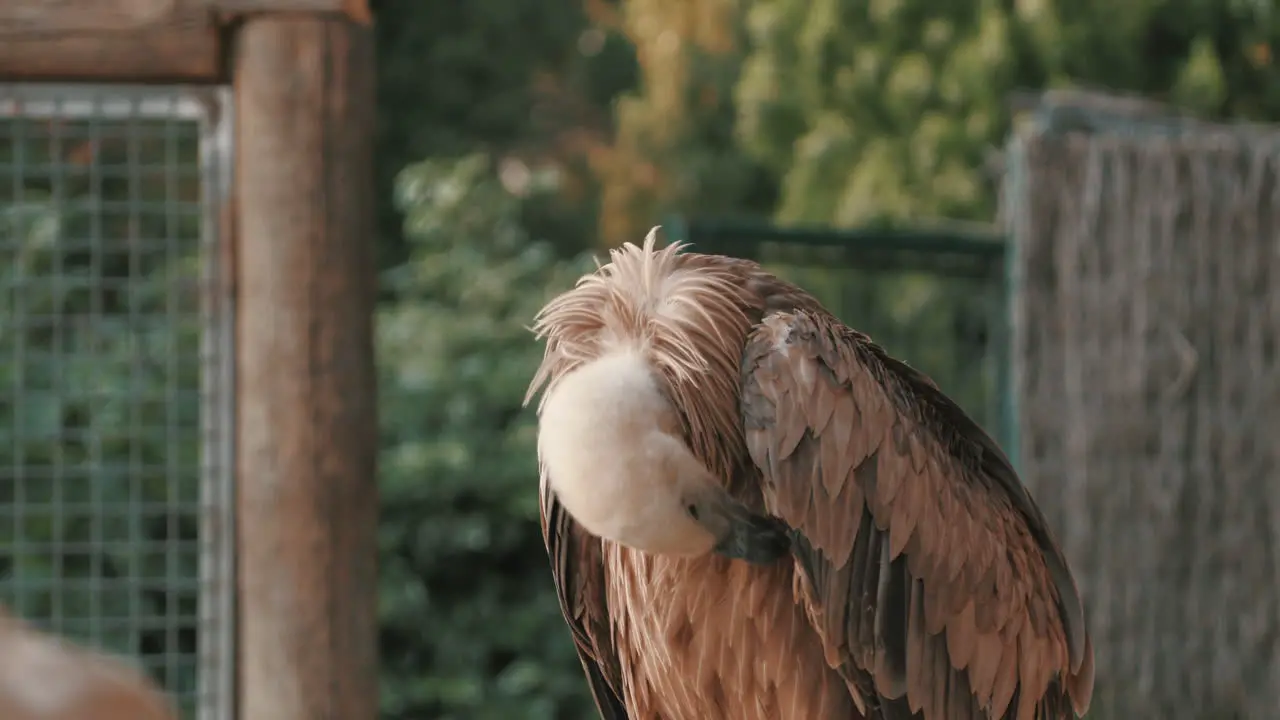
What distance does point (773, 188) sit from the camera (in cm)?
1702

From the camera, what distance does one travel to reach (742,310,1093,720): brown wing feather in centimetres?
272

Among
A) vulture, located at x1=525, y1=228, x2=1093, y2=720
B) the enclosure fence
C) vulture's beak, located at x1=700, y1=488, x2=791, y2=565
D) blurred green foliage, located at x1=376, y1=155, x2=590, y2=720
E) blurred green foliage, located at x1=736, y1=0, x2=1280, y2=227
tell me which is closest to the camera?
vulture's beak, located at x1=700, y1=488, x2=791, y2=565

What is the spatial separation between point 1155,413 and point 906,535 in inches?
97.7

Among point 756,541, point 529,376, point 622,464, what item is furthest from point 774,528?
point 529,376

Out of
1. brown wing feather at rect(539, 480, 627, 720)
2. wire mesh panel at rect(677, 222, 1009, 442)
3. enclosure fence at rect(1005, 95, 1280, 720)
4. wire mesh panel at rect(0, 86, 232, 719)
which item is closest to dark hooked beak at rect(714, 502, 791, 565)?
brown wing feather at rect(539, 480, 627, 720)

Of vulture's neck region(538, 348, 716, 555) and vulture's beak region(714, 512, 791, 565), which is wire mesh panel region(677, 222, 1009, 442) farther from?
vulture's neck region(538, 348, 716, 555)

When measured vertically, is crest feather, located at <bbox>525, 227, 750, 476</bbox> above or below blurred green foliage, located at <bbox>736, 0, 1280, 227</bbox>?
below

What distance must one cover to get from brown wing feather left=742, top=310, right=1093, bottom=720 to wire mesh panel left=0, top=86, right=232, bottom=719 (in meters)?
1.48

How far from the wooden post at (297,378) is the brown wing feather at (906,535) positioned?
1.15 metres

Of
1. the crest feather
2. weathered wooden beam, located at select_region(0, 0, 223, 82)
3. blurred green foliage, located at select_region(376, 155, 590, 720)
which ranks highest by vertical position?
weathered wooden beam, located at select_region(0, 0, 223, 82)

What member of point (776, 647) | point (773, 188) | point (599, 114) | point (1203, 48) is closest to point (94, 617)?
point (776, 647)

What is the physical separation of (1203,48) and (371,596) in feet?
32.6

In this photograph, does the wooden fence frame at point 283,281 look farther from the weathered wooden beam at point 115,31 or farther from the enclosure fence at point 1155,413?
the enclosure fence at point 1155,413

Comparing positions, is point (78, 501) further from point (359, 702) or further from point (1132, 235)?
point (1132, 235)
